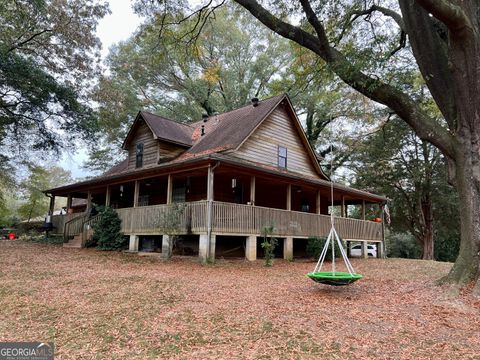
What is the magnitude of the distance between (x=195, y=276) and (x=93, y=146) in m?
15.8

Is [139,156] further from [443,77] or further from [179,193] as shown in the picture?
[443,77]

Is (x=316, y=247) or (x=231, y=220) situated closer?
(x=231, y=220)

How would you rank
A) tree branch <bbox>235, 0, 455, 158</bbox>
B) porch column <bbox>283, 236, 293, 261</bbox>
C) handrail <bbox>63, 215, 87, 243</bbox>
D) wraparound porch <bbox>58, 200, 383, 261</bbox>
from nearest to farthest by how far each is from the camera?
tree branch <bbox>235, 0, 455, 158</bbox>
wraparound porch <bbox>58, 200, 383, 261</bbox>
porch column <bbox>283, 236, 293, 261</bbox>
handrail <bbox>63, 215, 87, 243</bbox>

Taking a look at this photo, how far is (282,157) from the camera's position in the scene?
746 inches

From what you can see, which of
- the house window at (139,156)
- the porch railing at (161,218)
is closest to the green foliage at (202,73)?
the house window at (139,156)

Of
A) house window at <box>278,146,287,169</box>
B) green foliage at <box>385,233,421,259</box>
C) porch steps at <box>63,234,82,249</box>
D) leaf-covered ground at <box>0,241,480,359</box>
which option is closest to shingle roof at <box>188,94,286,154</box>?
house window at <box>278,146,287,169</box>

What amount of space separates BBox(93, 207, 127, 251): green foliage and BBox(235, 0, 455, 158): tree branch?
37.4 feet

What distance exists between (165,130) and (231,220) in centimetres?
764

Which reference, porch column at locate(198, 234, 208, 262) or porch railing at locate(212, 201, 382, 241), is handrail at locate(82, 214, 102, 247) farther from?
porch railing at locate(212, 201, 382, 241)

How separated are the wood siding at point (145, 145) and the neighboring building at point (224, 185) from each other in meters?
0.06

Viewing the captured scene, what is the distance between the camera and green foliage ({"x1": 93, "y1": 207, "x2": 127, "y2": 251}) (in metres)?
16.4

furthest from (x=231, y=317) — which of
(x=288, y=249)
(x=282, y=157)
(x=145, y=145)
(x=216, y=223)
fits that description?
(x=145, y=145)

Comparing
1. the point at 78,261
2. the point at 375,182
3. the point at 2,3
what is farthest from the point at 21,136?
the point at 375,182

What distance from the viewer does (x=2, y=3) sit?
1495 centimetres
